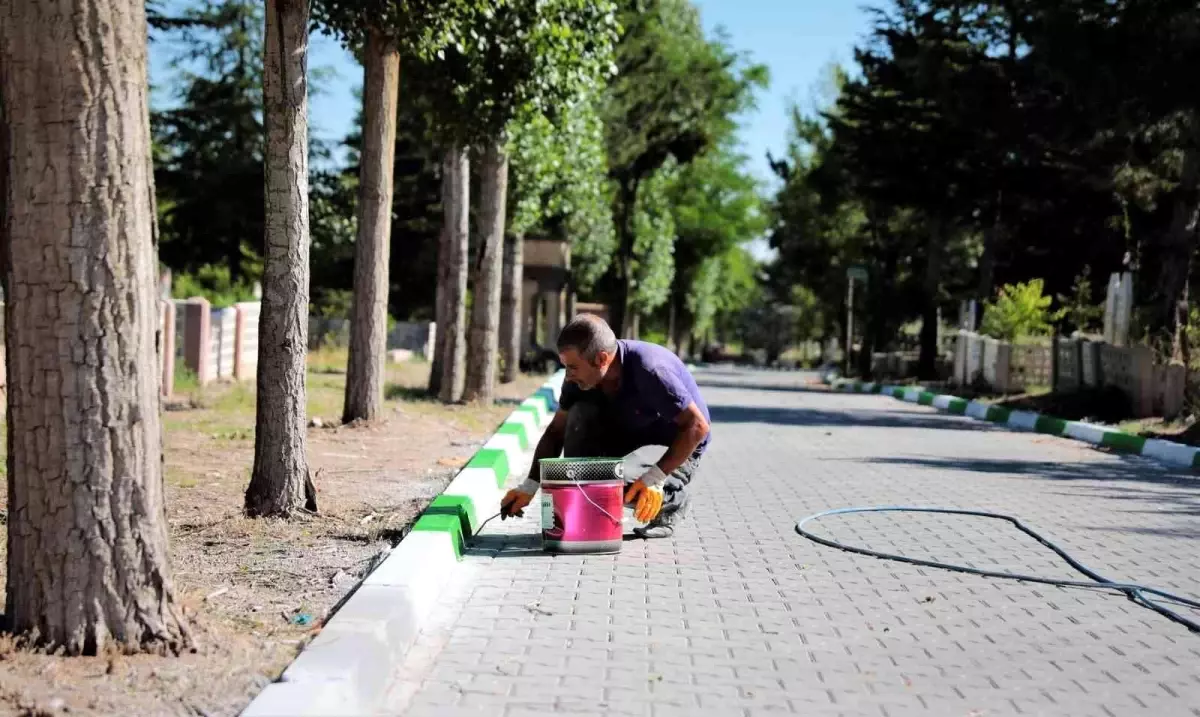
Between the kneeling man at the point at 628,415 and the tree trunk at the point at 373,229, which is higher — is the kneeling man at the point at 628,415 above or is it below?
below

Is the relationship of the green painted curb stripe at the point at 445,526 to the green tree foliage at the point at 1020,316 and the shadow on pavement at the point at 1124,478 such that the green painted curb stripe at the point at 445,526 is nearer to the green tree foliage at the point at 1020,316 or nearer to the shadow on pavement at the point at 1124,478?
the shadow on pavement at the point at 1124,478

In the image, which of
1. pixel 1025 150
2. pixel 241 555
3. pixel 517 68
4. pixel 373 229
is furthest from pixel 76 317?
pixel 1025 150

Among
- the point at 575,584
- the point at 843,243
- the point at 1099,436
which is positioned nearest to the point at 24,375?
the point at 575,584

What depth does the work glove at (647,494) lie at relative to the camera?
809 centimetres

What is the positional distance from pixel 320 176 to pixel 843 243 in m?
24.3

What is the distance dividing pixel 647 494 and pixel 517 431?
689cm

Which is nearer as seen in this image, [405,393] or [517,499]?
[517,499]

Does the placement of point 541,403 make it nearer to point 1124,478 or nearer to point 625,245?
point 1124,478

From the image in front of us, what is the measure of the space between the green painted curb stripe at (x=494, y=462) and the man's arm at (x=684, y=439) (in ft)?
10.9

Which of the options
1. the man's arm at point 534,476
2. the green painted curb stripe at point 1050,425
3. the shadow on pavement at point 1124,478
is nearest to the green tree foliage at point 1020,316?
the green painted curb stripe at point 1050,425

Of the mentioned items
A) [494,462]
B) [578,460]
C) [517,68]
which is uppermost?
[517,68]

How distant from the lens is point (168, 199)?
141 feet

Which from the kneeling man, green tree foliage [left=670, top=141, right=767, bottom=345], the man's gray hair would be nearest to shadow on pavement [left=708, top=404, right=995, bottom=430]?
the kneeling man

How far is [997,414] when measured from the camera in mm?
23328
